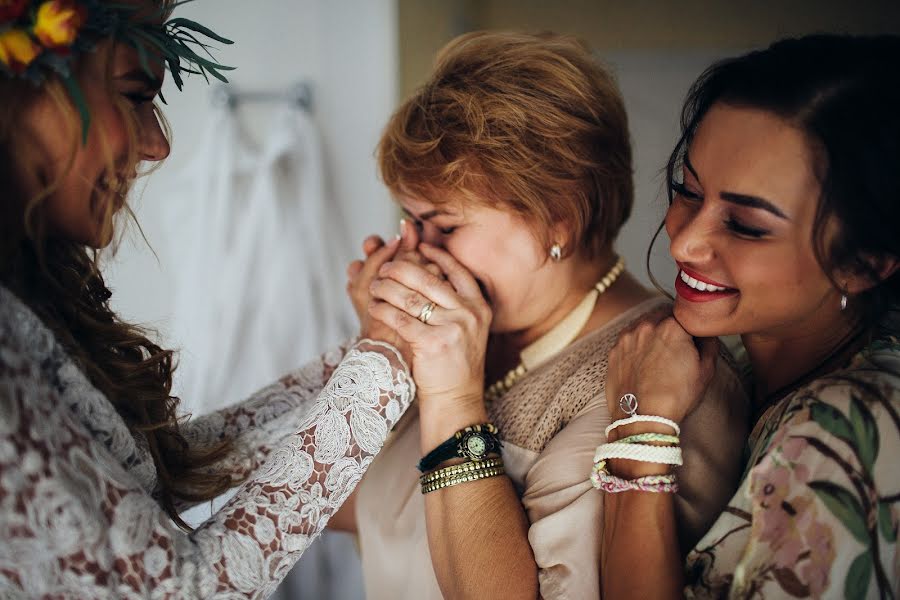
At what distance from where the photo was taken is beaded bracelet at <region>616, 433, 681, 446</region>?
1.01m

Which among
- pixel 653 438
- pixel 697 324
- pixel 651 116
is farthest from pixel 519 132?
pixel 651 116

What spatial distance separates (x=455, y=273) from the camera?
4.40ft

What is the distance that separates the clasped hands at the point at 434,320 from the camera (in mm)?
1225

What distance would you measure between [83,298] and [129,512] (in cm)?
41

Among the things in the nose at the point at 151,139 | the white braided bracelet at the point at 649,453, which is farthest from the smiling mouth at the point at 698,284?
the nose at the point at 151,139

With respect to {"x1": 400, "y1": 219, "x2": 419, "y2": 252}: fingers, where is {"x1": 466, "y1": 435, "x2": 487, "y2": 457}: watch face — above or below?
below

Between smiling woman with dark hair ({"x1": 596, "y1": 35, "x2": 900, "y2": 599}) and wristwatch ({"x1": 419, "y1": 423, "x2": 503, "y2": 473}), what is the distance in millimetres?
222

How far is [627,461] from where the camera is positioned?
1.04 metres

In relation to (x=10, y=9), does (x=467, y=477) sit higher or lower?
lower

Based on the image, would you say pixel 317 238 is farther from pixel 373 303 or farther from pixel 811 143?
pixel 811 143

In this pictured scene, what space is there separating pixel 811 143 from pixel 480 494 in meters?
0.71

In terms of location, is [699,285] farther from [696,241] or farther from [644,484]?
[644,484]

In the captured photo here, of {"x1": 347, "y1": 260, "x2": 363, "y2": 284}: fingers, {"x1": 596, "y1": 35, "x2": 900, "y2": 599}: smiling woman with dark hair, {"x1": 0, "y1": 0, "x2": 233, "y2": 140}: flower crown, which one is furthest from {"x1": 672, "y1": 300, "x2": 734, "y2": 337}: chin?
{"x1": 0, "y1": 0, "x2": 233, "y2": 140}: flower crown

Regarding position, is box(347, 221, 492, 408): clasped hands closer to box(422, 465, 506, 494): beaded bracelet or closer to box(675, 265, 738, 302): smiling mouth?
box(422, 465, 506, 494): beaded bracelet
